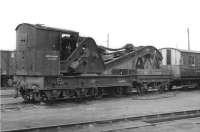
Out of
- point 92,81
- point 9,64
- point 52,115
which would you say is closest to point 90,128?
point 52,115

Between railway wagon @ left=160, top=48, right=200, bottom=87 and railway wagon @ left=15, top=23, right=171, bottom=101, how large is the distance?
4.78 metres

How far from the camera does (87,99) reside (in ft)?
47.4

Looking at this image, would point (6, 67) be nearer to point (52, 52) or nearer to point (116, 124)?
point (52, 52)

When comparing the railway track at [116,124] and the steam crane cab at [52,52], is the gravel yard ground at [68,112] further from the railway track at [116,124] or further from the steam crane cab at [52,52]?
the steam crane cab at [52,52]

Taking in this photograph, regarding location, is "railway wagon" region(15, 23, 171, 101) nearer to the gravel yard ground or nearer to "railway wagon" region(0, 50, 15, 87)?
the gravel yard ground

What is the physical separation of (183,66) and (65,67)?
10495 millimetres

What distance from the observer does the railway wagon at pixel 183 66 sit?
20.4 m

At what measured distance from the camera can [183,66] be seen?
810 inches

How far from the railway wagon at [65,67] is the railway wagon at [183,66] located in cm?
478

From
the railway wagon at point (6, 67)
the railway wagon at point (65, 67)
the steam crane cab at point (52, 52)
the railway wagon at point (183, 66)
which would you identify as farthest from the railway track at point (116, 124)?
the railway wagon at point (6, 67)

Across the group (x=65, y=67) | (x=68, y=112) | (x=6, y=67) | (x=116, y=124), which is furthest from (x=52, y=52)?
(x=6, y=67)

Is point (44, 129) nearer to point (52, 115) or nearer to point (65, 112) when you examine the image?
point (52, 115)

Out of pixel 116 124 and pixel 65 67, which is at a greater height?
pixel 65 67

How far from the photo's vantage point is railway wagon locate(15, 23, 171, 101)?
12.4 metres
